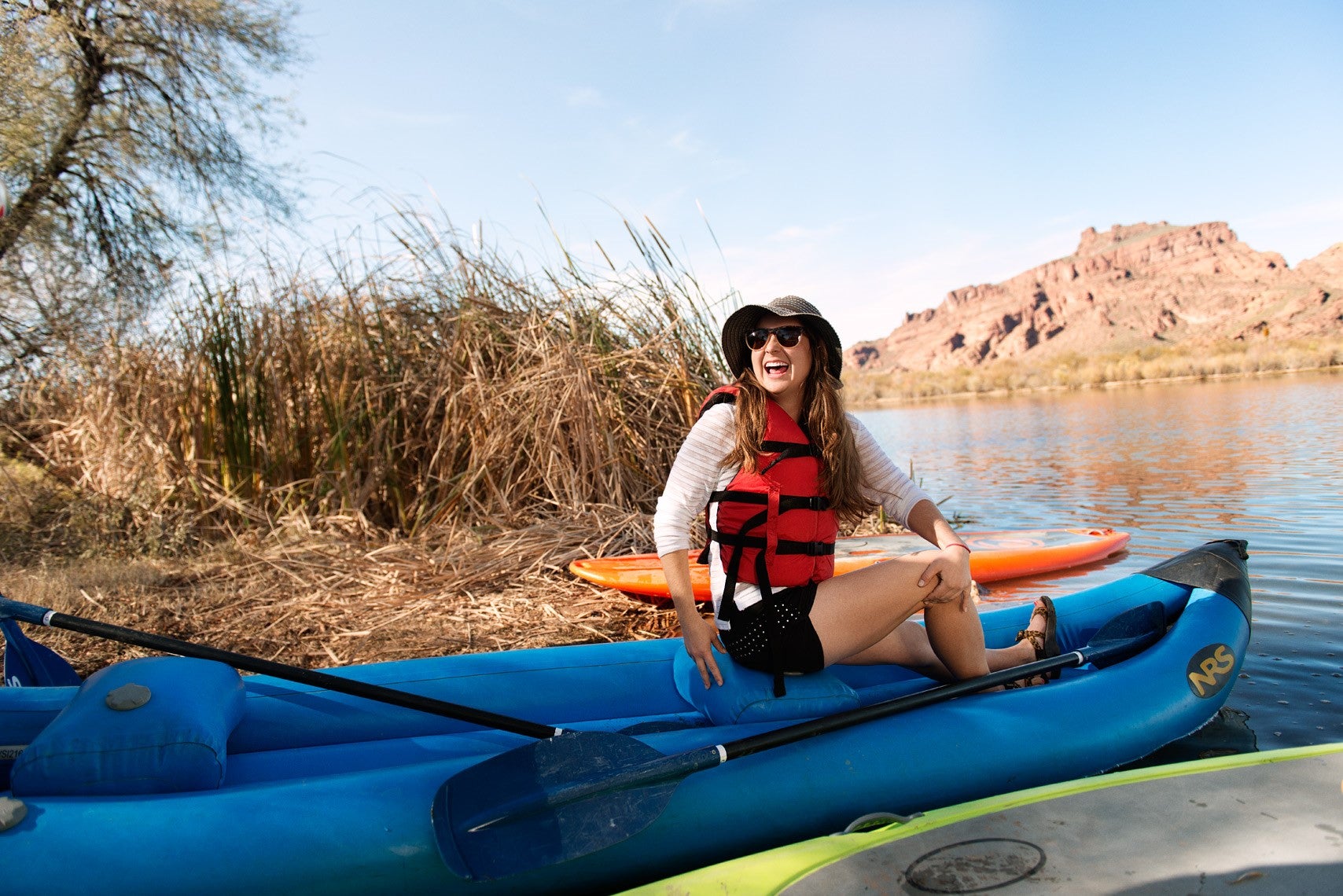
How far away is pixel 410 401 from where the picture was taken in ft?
18.4

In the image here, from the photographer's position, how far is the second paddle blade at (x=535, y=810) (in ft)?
5.99

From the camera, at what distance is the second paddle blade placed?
1.83 m

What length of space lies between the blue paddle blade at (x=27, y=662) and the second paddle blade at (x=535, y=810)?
4.71ft

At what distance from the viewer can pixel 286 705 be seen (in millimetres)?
2443

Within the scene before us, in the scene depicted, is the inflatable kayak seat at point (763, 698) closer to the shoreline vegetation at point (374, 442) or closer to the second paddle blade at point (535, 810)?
the second paddle blade at point (535, 810)

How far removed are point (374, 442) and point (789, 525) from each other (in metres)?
3.72

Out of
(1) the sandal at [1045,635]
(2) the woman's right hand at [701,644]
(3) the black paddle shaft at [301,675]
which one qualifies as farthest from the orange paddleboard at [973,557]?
(3) the black paddle shaft at [301,675]

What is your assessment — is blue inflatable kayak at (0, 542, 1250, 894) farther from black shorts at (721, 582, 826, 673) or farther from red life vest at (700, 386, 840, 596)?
red life vest at (700, 386, 840, 596)

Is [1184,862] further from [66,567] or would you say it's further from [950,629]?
[66,567]

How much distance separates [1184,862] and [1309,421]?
13727mm

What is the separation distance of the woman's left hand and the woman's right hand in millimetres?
600

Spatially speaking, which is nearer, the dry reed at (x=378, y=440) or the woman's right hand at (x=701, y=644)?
the woman's right hand at (x=701, y=644)

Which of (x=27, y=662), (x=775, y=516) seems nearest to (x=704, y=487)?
(x=775, y=516)

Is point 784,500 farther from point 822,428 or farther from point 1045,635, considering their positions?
point 1045,635
